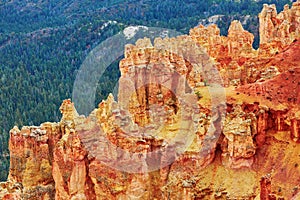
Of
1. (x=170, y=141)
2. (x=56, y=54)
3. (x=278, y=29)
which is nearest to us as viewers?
(x=170, y=141)

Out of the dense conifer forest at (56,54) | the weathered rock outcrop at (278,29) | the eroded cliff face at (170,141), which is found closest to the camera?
the eroded cliff face at (170,141)

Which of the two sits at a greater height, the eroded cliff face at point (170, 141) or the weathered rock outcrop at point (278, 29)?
the weathered rock outcrop at point (278, 29)

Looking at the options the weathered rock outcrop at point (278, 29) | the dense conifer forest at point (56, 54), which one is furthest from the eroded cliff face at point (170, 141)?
the dense conifer forest at point (56, 54)

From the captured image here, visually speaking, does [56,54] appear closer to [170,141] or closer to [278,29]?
[278,29]

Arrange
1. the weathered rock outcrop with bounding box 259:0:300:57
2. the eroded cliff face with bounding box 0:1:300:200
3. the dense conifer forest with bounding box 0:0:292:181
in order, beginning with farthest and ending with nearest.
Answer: the dense conifer forest with bounding box 0:0:292:181 < the weathered rock outcrop with bounding box 259:0:300:57 < the eroded cliff face with bounding box 0:1:300:200

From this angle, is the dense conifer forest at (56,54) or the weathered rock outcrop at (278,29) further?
the dense conifer forest at (56,54)

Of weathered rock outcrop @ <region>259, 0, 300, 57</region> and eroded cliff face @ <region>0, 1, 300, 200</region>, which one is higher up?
weathered rock outcrop @ <region>259, 0, 300, 57</region>

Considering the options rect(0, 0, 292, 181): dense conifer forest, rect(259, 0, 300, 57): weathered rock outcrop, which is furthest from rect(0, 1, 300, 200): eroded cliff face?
rect(0, 0, 292, 181): dense conifer forest

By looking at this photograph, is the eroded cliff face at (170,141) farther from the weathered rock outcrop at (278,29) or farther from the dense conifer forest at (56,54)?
the dense conifer forest at (56,54)

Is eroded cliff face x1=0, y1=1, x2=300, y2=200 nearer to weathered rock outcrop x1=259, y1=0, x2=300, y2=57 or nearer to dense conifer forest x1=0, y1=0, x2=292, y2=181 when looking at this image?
weathered rock outcrop x1=259, y1=0, x2=300, y2=57

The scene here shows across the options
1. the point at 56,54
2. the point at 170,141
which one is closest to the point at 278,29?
the point at 170,141
